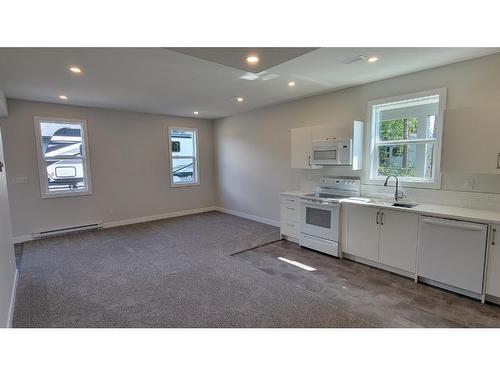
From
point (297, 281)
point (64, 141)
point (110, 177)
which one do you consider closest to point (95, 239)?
point (110, 177)

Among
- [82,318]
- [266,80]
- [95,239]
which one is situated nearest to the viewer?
[82,318]

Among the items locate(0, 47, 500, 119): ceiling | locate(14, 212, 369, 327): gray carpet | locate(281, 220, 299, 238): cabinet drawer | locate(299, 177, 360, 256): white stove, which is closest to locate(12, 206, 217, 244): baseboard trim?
locate(14, 212, 369, 327): gray carpet

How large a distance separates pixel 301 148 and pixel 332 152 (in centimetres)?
65

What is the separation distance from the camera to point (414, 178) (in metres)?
3.59

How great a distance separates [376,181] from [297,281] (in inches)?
79.6

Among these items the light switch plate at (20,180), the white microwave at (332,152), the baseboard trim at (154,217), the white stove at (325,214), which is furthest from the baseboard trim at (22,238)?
the white microwave at (332,152)

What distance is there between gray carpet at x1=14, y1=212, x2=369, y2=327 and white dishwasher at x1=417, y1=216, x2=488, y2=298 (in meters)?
1.24

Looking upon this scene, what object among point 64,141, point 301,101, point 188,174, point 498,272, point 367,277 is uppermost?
point 301,101

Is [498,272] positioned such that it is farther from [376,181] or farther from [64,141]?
[64,141]

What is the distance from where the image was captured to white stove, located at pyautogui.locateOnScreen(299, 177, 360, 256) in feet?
12.5

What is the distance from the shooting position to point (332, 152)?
4039 mm

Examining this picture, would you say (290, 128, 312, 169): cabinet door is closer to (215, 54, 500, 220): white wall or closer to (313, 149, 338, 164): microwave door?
(313, 149, 338, 164): microwave door

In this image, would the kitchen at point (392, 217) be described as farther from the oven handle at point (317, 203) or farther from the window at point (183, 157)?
the window at point (183, 157)

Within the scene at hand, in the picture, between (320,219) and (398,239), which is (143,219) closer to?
(320,219)
